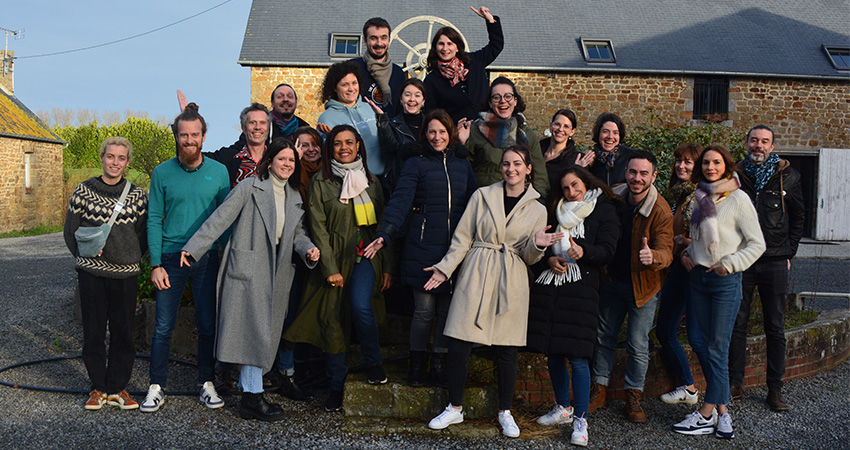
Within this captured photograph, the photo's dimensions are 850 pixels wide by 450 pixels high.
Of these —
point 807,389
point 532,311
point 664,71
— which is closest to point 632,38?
point 664,71

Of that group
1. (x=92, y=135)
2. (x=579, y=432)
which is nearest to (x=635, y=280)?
(x=579, y=432)

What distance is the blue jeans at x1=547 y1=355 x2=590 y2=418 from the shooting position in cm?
390

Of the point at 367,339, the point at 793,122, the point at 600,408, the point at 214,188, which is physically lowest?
the point at 600,408

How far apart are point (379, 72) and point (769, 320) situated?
353 cm

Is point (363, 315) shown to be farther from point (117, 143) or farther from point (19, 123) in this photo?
point (19, 123)

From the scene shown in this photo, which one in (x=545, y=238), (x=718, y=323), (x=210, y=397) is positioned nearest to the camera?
(x=545, y=238)

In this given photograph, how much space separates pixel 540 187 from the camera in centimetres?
445

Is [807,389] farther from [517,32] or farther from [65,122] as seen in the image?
[65,122]

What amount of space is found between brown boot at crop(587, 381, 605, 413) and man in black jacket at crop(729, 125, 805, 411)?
100 centimetres

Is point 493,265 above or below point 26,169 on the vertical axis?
below

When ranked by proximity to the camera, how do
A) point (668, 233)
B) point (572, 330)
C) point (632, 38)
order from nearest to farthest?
point (572, 330)
point (668, 233)
point (632, 38)

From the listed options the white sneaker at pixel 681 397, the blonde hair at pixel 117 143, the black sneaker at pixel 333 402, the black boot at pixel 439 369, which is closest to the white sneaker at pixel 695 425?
the white sneaker at pixel 681 397

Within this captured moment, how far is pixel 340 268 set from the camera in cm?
428

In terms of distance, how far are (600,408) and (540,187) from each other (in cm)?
162
